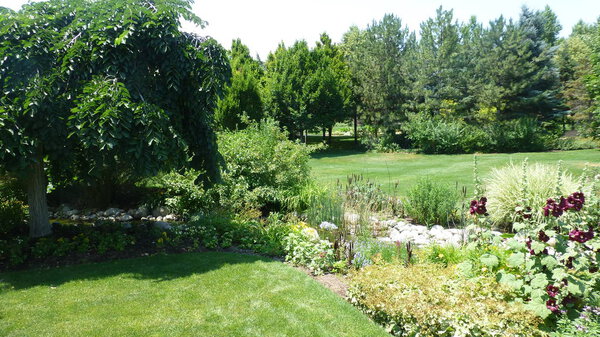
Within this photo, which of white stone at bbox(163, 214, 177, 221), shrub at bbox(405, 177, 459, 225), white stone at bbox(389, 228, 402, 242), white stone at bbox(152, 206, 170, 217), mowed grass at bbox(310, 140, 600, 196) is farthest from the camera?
mowed grass at bbox(310, 140, 600, 196)

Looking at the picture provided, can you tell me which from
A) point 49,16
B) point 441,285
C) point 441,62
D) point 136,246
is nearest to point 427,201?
point 441,285

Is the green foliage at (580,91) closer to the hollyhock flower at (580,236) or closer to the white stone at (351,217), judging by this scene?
the white stone at (351,217)

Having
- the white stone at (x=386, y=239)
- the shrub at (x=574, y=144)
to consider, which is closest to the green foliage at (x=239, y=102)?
the white stone at (x=386, y=239)

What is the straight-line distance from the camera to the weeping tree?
4664 mm

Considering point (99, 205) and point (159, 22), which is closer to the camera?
point (159, 22)

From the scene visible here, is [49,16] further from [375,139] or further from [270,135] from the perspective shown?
[375,139]

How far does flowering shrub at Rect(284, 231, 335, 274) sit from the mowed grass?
4620 millimetres

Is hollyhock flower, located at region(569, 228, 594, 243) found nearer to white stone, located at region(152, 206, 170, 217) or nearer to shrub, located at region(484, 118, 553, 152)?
white stone, located at region(152, 206, 170, 217)

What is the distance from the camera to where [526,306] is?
10.6 ft

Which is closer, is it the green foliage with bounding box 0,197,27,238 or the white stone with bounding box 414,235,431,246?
the green foliage with bounding box 0,197,27,238

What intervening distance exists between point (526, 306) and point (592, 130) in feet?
80.6

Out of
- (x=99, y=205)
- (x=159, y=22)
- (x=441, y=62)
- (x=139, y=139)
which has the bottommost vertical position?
(x=99, y=205)

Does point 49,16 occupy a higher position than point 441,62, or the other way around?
point 441,62

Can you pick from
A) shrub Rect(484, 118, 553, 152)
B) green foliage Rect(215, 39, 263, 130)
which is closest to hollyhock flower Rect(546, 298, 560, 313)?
green foliage Rect(215, 39, 263, 130)
